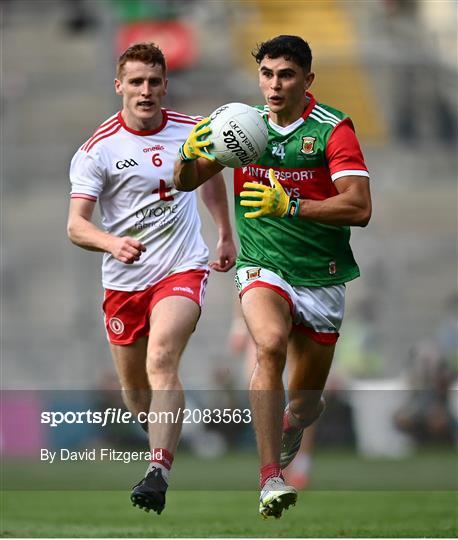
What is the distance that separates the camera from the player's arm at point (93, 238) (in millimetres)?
9570

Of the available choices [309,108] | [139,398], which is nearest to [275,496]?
[139,398]

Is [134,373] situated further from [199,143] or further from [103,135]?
[199,143]

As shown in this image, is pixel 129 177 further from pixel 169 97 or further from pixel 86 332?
pixel 169 97

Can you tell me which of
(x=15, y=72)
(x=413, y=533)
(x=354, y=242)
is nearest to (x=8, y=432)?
(x=354, y=242)

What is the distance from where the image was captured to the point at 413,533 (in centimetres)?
1109

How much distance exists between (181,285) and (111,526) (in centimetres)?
245

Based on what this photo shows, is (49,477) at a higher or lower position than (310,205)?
lower

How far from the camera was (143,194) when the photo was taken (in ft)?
34.5

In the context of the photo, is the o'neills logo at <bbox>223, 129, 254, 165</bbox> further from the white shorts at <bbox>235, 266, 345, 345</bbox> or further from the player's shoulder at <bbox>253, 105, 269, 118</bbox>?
the white shorts at <bbox>235, 266, 345, 345</bbox>

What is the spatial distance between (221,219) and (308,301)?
0.98m

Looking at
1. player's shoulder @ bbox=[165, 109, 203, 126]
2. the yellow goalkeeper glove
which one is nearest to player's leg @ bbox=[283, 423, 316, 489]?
player's shoulder @ bbox=[165, 109, 203, 126]

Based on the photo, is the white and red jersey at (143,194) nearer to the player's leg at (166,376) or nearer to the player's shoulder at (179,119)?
the player's shoulder at (179,119)

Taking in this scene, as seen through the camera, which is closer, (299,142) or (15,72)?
(299,142)

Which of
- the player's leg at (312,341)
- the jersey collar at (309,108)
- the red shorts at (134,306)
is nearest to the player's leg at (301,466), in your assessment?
the player's leg at (312,341)
